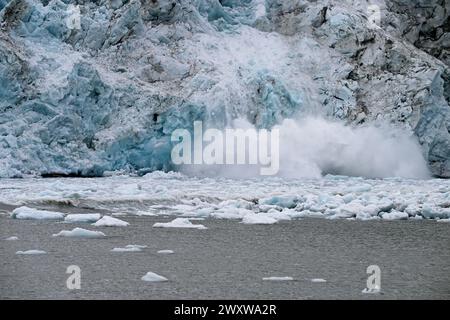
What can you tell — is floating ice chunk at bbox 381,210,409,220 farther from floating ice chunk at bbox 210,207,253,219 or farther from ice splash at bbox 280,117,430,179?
ice splash at bbox 280,117,430,179

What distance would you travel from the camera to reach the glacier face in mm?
16016

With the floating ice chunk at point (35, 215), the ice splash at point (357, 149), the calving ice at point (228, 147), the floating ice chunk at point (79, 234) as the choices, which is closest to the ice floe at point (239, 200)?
the floating ice chunk at point (35, 215)

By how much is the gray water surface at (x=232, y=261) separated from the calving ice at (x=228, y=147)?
7805mm

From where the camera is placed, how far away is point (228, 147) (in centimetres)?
1733

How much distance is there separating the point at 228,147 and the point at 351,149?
10.2 feet

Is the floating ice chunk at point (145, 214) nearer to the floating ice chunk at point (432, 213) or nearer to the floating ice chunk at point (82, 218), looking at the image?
the floating ice chunk at point (82, 218)

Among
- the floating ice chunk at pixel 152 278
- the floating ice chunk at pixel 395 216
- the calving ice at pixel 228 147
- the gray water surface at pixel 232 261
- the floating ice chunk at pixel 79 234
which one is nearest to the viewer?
the gray water surface at pixel 232 261

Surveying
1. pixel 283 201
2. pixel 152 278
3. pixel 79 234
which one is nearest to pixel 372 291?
pixel 152 278

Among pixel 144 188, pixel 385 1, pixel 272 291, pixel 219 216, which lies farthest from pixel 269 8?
pixel 272 291

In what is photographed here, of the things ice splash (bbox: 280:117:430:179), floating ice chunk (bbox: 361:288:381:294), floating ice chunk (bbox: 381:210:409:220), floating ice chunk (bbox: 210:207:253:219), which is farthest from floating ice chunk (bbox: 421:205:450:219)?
ice splash (bbox: 280:117:430:179)

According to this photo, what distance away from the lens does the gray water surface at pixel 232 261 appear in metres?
4.99

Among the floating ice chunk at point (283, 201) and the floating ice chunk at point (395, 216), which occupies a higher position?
the floating ice chunk at point (283, 201)

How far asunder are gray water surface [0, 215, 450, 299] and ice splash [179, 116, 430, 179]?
8604 mm
